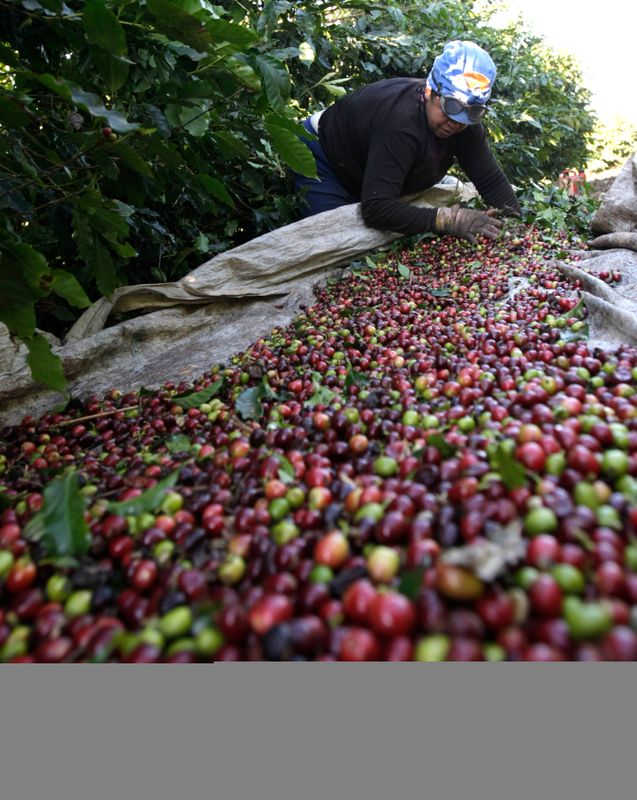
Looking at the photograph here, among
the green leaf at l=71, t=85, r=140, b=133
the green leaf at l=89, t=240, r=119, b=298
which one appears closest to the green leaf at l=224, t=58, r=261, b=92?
the green leaf at l=71, t=85, r=140, b=133

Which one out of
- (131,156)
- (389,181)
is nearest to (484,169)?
(389,181)

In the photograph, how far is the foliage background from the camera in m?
1.95

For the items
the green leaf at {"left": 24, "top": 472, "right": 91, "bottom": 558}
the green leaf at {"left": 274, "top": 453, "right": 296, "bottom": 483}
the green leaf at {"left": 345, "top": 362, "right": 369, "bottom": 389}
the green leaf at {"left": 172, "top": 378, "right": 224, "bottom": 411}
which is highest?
the green leaf at {"left": 24, "top": 472, "right": 91, "bottom": 558}

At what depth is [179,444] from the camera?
77.3 inches

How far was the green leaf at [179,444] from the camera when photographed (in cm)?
193

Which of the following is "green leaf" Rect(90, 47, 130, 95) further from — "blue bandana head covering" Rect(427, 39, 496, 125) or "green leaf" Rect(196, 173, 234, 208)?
"blue bandana head covering" Rect(427, 39, 496, 125)

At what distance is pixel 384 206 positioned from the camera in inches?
178

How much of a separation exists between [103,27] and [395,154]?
319 cm

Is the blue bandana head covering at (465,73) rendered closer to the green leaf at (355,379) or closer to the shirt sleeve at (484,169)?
the shirt sleeve at (484,169)

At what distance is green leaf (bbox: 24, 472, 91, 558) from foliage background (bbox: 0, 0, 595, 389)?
105cm

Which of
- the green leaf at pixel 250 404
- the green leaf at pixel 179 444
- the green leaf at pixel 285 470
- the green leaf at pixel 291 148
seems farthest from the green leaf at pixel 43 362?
the green leaf at pixel 291 148

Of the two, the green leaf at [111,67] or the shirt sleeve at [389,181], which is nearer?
the green leaf at [111,67]

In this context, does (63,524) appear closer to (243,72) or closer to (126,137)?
(126,137)

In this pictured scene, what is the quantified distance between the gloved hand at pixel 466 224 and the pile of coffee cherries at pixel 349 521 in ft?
8.20
